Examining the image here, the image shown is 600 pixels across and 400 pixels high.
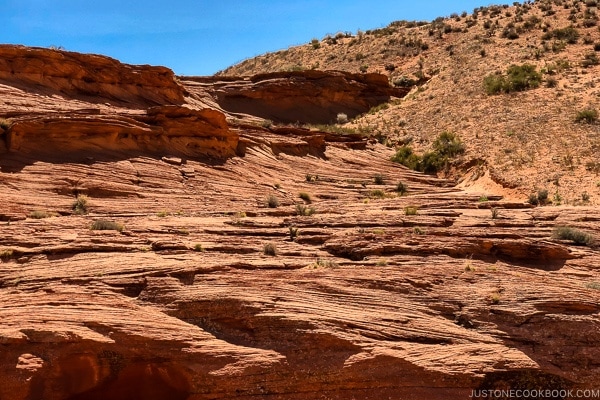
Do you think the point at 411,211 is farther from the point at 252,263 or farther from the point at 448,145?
the point at 448,145

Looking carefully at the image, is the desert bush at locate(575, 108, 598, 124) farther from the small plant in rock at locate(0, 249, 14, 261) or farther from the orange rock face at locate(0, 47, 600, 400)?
the small plant in rock at locate(0, 249, 14, 261)

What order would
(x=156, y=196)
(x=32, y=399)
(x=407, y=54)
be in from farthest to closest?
(x=407, y=54), (x=156, y=196), (x=32, y=399)

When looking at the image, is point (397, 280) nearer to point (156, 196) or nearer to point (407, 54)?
point (156, 196)

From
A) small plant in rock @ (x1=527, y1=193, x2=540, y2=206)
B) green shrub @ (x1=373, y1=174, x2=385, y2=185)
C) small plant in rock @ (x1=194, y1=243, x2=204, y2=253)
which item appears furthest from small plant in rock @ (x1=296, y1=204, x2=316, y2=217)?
small plant in rock @ (x1=527, y1=193, x2=540, y2=206)

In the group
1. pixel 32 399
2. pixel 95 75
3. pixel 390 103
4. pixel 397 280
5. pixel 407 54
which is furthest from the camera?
pixel 407 54

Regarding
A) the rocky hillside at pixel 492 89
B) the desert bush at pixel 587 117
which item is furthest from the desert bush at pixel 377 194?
the desert bush at pixel 587 117

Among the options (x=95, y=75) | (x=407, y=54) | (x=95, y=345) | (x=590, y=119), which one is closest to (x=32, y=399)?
(x=95, y=345)

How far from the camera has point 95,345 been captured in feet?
33.8

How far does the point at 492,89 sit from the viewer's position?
115 feet

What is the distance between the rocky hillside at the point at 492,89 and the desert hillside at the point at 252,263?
416 mm

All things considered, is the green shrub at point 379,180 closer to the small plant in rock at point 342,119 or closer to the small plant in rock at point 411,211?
the small plant in rock at point 411,211

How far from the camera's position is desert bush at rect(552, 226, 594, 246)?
14.9 metres

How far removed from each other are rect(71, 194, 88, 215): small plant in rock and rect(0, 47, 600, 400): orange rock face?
0.24m

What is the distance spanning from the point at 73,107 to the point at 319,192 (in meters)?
9.62
